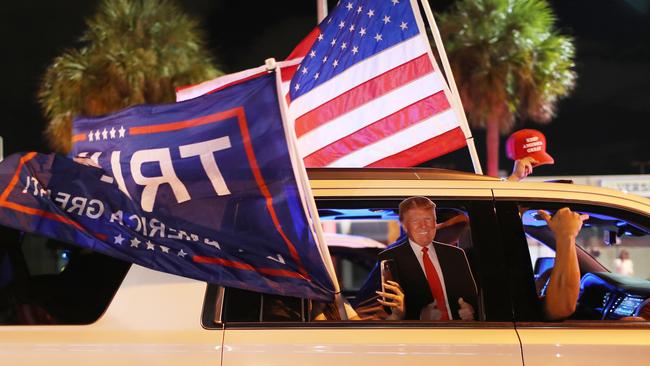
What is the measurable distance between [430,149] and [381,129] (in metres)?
0.40

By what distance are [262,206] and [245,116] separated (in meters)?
0.37

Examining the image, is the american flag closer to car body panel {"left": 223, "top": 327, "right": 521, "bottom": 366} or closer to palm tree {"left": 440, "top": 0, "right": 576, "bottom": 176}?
car body panel {"left": 223, "top": 327, "right": 521, "bottom": 366}

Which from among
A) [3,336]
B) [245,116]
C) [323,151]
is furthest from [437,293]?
[323,151]

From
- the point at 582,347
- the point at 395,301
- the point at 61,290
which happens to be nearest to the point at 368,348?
the point at 395,301

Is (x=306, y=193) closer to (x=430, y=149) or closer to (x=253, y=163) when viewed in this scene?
(x=253, y=163)

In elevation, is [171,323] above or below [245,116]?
below

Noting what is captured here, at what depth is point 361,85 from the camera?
532cm

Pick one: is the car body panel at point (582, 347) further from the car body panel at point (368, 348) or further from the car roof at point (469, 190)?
the car roof at point (469, 190)

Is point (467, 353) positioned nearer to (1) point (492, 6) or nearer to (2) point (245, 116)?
(2) point (245, 116)

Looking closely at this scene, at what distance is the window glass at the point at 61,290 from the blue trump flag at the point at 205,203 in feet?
0.82

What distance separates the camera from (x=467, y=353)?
2879 millimetres

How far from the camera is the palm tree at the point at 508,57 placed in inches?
803

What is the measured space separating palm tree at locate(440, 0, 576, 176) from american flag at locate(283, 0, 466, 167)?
15.9 meters

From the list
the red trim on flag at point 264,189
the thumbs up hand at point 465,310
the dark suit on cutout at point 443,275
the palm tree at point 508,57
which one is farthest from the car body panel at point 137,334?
the palm tree at point 508,57
